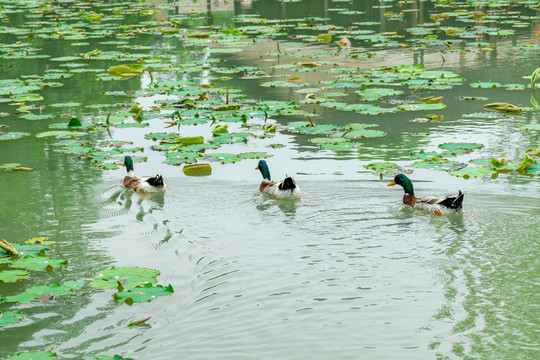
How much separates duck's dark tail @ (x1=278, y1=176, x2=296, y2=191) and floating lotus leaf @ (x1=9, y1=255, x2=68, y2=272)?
7.50ft

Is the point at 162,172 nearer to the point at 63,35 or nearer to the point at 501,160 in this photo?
the point at 501,160

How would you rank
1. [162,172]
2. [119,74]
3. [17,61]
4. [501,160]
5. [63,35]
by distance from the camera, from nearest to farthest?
[501,160] < [162,172] < [119,74] < [17,61] < [63,35]

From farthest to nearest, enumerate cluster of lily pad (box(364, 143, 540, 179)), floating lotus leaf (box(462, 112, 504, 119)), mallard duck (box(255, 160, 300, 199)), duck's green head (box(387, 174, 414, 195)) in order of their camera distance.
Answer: floating lotus leaf (box(462, 112, 504, 119)), cluster of lily pad (box(364, 143, 540, 179)), mallard duck (box(255, 160, 300, 199)), duck's green head (box(387, 174, 414, 195))

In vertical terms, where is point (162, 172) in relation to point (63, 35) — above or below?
below

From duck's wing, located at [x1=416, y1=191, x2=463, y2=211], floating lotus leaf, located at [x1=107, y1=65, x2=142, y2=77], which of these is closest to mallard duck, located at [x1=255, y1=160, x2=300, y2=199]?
duck's wing, located at [x1=416, y1=191, x2=463, y2=211]

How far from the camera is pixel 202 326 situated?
5.01 meters

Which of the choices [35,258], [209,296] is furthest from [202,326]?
[35,258]

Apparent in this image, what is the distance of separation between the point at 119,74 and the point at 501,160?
308 inches

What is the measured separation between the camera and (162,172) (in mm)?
8648

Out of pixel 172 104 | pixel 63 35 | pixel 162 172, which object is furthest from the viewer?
pixel 63 35

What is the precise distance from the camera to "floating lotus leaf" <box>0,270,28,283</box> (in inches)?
223

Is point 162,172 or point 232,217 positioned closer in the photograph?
point 232,217

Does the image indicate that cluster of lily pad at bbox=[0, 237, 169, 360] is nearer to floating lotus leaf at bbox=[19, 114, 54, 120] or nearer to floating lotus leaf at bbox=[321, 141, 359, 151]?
floating lotus leaf at bbox=[321, 141, 359, 151]

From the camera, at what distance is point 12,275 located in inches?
226
